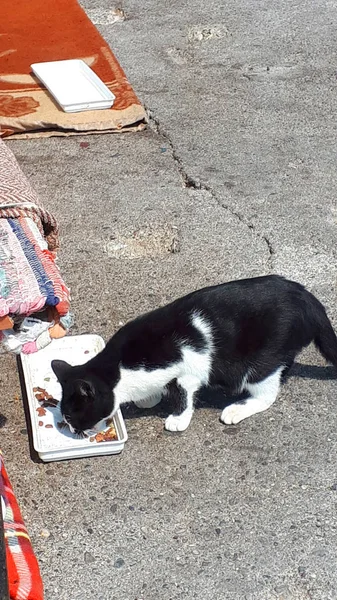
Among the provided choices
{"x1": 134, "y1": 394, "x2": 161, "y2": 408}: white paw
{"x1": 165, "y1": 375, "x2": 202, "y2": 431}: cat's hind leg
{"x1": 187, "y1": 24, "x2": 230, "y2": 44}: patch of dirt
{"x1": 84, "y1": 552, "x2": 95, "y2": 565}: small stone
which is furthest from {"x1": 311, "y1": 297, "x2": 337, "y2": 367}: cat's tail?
{"x1": 187, "y1": 24, "x2": 230, "y2": 44}: patch of dirt

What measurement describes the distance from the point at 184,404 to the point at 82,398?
39 centimetres

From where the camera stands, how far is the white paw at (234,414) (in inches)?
124

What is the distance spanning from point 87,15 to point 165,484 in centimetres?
441

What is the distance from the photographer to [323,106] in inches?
211

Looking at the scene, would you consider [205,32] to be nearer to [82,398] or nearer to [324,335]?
[324,335]

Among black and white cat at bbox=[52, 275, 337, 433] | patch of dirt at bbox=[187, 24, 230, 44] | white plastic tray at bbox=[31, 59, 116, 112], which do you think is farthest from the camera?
patch of dirt at bbox=[187, 24, 230, 44]

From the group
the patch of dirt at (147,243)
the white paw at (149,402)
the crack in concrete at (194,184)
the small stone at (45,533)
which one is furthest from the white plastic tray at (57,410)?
the crack in concrete at (194,184)

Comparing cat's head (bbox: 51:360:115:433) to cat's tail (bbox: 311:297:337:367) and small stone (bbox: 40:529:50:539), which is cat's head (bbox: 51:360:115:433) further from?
cat's tail (bbox: 311:297:337:367)

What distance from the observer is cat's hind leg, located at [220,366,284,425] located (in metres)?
3.15

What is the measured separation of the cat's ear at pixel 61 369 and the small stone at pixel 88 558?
24.6 inches

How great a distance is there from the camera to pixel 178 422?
3.11m

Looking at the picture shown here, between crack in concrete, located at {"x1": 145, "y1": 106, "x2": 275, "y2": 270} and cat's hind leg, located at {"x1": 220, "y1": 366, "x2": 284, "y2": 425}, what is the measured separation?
0.90m

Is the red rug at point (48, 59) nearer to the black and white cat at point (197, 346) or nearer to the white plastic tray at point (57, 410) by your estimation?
the white plastic tray at point (57, 410)

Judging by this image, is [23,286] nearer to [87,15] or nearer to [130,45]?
[130,45]
